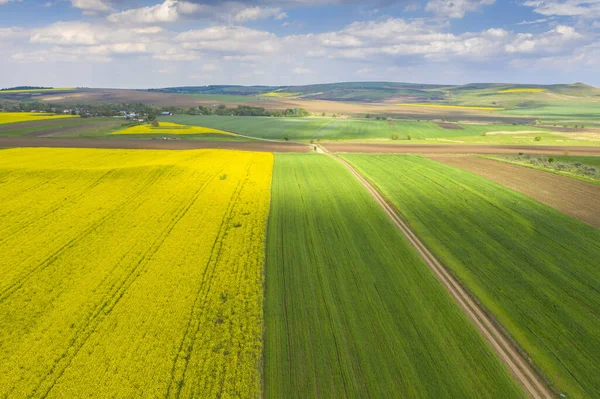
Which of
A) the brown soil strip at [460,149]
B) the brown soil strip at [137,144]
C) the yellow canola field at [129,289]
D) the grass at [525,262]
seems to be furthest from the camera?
the brown soil strip at [460,149]

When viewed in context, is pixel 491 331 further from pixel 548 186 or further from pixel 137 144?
pixel 137 144

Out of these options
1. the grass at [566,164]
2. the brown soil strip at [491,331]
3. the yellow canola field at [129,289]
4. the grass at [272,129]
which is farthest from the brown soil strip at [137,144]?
the brown soil strip at [491,331]

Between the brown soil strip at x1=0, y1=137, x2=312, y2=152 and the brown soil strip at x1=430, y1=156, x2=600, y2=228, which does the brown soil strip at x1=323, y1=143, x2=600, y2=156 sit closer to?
the brown soil strip at x1=0, y1=137, x2=312, y2=152

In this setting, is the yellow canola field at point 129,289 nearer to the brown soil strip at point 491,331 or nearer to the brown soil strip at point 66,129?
the brown soil strip at point 491,331

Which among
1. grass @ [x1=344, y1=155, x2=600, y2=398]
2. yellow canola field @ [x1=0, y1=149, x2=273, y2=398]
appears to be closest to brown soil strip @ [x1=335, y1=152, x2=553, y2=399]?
grass @ [x1=344, y1=155, x2=600, y2=398]

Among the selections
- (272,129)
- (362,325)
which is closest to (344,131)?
(272,129)

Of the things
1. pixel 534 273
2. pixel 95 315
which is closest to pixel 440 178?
pixel 534 273
